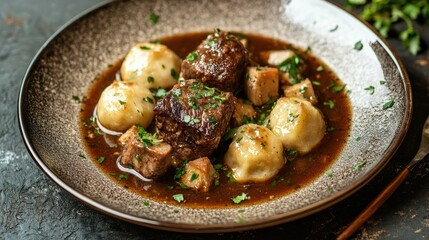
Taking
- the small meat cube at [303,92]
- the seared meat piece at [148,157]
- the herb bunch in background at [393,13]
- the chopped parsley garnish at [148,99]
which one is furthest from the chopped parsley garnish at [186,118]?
the herb bunch in background at [393,13]

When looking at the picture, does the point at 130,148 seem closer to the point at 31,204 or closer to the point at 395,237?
the point at 31,204

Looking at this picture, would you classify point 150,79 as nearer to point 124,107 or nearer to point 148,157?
point 124,107

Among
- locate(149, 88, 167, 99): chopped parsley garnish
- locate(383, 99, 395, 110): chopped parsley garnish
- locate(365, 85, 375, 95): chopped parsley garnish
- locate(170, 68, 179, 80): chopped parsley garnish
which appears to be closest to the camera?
locate(383, 99, 395, 110): chopped parsley garnish

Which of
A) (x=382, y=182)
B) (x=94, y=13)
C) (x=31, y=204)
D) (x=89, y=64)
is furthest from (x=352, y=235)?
(x=94, y=13)

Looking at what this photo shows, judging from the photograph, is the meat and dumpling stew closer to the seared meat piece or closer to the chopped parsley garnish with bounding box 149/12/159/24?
the seared meat piece

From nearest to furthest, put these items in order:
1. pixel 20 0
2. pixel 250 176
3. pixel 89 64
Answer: pixel 250 176 < pixel 89 64 < pixel 20 0

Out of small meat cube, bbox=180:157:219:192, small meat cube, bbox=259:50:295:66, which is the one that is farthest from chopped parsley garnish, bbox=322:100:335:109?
small meat cube, bbox=180:157:219:192

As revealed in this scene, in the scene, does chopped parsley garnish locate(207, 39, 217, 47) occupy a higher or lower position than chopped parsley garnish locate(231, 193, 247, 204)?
higher
